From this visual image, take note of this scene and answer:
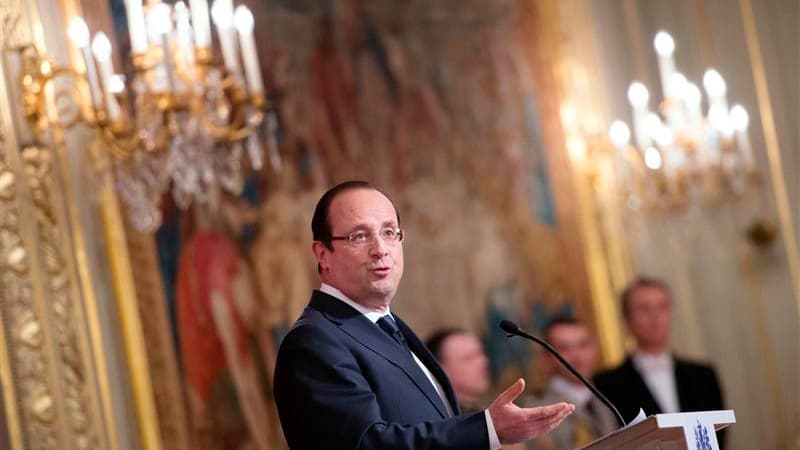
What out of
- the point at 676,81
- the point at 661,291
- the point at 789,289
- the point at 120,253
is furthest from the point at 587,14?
the point at 120,253

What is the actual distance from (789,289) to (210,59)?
5522 millimetres

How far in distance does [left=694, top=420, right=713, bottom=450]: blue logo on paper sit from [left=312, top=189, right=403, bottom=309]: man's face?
918mm

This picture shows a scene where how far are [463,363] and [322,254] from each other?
330cm

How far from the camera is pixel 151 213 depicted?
755 cm

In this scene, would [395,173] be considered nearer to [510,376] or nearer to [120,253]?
[510,376]

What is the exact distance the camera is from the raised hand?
155 inches

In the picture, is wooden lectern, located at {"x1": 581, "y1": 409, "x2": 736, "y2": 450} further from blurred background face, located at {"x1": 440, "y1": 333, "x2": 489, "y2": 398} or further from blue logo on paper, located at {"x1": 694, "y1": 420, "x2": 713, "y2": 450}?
blurred background face, located at {"x1": 440, "y1": 333, "x2": 489, "y2": 398}

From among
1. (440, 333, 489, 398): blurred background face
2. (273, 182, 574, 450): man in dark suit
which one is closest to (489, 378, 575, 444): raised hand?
(273, 182, 574, 450): man in dark suit

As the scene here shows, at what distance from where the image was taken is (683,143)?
1048 cm

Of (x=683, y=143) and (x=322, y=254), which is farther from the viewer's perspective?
(x=683, y=143)

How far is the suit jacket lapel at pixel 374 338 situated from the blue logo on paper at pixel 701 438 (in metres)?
0.75

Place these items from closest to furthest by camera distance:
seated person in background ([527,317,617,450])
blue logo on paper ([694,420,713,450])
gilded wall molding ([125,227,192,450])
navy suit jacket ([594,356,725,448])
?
blue logo on paper ([694,420,713,450]), gilded wall molding ([125,227,192,450]), seated person in background ([527,317,617,450]), navy suit jacket ([594,356,725,448])

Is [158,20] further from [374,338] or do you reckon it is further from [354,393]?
[354,393]

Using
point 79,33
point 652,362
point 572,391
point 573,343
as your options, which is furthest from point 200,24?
point 652,362
